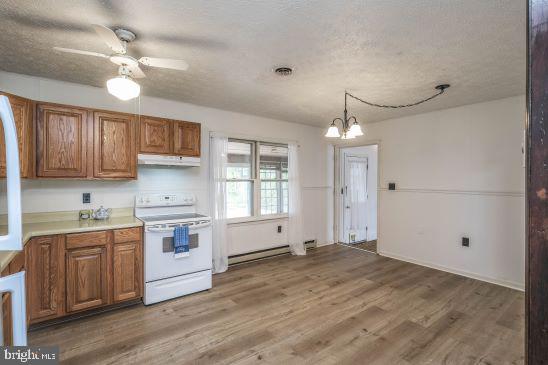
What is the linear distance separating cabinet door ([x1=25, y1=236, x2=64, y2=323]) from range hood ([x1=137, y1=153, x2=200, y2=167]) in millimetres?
1097

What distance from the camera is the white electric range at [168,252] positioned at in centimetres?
286

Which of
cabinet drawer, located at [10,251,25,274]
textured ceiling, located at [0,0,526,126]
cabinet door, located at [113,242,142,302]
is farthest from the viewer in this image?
cabinet door, located at [113,242,142,302]

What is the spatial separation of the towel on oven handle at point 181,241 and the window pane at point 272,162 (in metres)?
1.83

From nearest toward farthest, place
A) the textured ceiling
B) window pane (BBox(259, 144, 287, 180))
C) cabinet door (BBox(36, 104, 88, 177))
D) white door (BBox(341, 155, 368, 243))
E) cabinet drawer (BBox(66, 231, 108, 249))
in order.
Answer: the textured ceiling → cabinet drawer (BBox(66, 231, 108, 249)) → cabinet door (BBox(36, 104, 88, 177)) → window pane (BBox(259, 144, 287, 180)) → white door (BBox(341, 155, 368, 243))

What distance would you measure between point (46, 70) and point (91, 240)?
172 centimetres

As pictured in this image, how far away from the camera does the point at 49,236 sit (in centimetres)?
237

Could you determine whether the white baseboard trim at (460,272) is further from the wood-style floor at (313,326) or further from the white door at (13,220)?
the white door at (13,220)

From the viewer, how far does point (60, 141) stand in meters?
2.65

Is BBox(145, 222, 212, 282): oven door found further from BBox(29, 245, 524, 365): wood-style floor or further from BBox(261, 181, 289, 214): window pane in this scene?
BBox(261, 181, 289, 214): window pane

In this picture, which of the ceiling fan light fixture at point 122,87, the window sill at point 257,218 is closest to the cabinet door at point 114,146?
the ceiling fan light fixture at point 122,87

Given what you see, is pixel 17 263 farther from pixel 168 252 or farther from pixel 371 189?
pixel 371 189

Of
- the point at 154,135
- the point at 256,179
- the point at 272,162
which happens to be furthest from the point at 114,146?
the point at 272,162

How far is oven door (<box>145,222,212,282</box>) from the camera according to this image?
285cm

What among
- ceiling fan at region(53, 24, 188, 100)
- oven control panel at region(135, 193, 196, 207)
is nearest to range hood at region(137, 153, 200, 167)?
oven control panel at region(135, 193, 196, 207)
